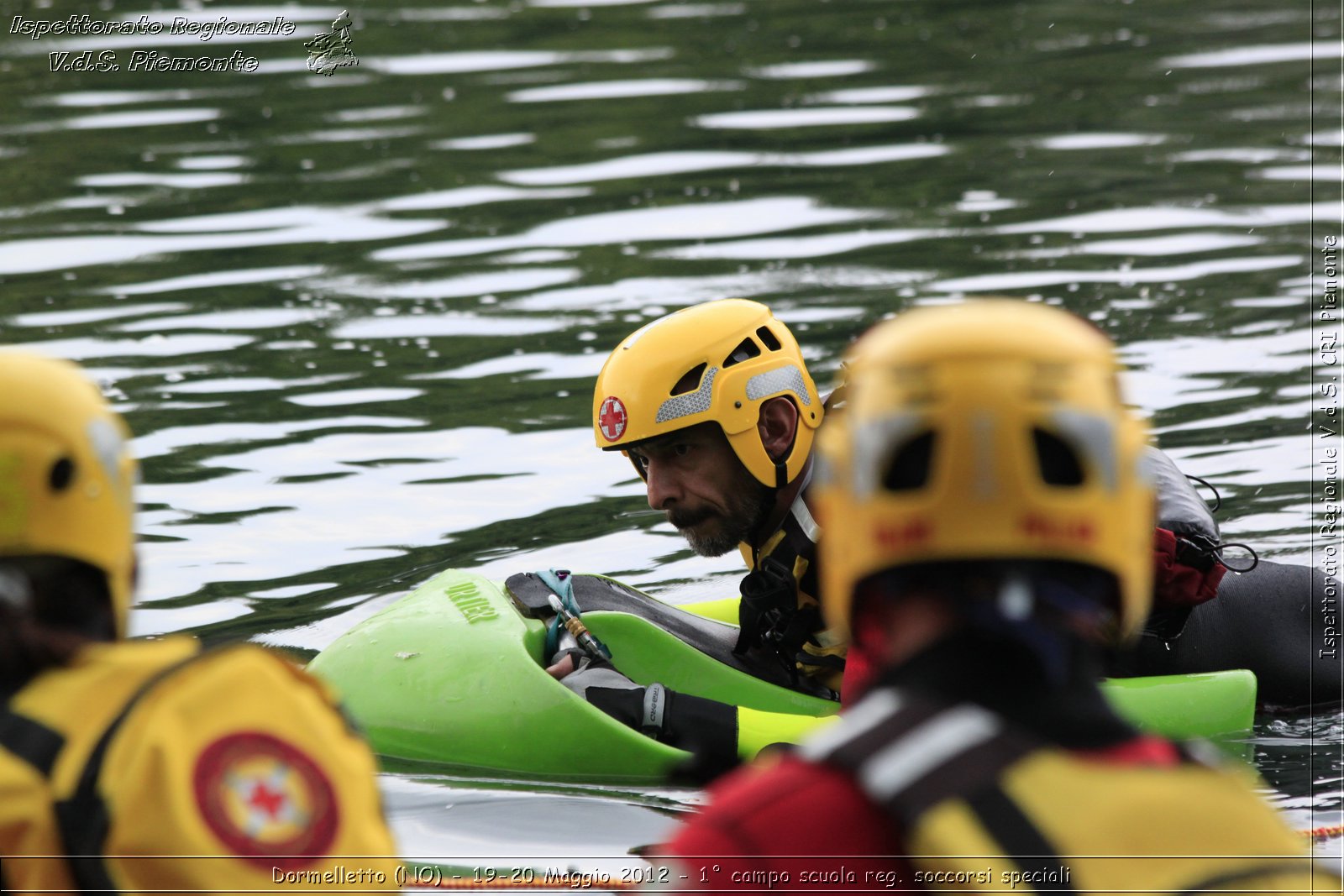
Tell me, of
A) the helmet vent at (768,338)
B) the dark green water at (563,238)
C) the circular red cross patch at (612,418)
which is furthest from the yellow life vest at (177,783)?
the helmet vent at (768,338)

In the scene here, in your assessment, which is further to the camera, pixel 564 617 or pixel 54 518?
pixel 564 617

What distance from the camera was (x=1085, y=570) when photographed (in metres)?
2.08

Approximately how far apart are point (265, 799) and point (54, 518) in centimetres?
50

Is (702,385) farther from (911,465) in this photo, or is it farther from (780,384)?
(911,465)

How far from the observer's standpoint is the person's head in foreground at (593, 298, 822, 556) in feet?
18.8

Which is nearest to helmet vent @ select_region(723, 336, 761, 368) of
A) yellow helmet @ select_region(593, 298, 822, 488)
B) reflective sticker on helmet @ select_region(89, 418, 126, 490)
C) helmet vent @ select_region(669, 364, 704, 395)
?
yellow helmet @ select_region(593, 298, 822, 488)

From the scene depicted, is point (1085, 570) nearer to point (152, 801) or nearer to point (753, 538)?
point (152, 801)

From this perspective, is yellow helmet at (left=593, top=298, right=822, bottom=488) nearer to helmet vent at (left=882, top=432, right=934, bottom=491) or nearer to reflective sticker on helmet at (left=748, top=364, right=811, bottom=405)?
reflective sticker on helmet at (left=748, top=364, right=811, bottom=405)

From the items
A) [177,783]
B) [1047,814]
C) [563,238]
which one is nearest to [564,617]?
[177,783]

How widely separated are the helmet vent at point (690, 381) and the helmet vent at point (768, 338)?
286mm

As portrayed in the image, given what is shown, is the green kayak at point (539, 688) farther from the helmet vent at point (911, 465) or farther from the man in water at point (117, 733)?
the helmet vent at point (911, 465)

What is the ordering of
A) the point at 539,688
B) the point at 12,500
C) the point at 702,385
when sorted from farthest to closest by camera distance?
the point at 702,385, the point at 539,688, the point at 12,500

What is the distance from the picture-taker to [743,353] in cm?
589

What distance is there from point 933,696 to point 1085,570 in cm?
24
